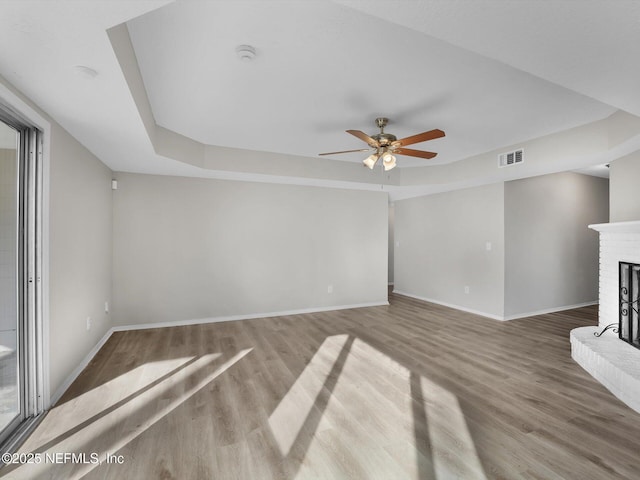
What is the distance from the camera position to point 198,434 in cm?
198

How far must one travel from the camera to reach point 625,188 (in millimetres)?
3211

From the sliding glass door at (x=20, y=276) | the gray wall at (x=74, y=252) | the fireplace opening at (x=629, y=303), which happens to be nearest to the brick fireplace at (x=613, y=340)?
the fireplace opening at (x=629, y=303)

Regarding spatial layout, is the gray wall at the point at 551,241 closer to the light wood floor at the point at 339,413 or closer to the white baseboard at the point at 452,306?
the white baseboard at the point at 452,306

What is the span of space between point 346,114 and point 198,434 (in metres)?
2.84

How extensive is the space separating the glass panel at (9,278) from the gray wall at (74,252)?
247 mm

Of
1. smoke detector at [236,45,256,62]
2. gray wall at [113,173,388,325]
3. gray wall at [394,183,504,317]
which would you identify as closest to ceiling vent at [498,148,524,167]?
gray wall at [394,183,504,317]

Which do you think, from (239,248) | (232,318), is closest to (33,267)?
(239,248)

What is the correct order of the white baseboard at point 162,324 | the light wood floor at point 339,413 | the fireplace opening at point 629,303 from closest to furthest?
1. the light wood floor at point 339,413
2. the white baseboard at point 162,324
3. the fireplace opening at point 629,303

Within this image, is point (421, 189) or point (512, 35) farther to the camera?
point (421, 189)

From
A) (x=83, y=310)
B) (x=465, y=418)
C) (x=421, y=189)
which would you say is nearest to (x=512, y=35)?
(x=465, y=418)

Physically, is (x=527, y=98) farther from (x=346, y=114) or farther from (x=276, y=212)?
(x=276, y=212)

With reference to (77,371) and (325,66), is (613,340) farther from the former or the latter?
(77,371)

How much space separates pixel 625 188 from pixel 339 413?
360 cm

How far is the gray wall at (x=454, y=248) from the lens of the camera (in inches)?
191
